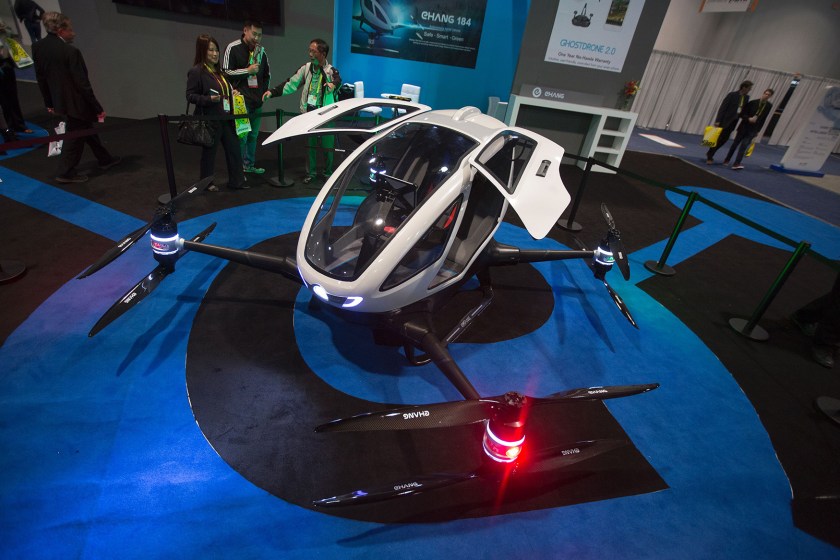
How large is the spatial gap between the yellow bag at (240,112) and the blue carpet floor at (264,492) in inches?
83.7

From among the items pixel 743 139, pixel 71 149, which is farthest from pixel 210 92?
pixel 743 139

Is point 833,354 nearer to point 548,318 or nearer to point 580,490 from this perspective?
point 548,318

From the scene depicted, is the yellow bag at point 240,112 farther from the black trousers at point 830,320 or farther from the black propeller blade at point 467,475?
the black trousers at point 830,320

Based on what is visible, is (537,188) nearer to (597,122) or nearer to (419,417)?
(419,417)

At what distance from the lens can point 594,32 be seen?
902cm

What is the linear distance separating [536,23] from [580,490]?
29.8ft

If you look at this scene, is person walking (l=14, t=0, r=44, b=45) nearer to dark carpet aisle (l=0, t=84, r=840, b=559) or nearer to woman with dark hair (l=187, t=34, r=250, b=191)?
dark carpet aisle (l=0, t=84, r=840, b=559)

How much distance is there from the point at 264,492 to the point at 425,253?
2.05 meters

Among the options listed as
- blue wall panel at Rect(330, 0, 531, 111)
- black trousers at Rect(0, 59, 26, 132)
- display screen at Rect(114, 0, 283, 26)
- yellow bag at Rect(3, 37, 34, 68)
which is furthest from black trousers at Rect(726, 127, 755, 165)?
black trousers at Rect(0, 59, 26, 132)

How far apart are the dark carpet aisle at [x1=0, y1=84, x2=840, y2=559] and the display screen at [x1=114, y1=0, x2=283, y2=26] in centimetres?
484

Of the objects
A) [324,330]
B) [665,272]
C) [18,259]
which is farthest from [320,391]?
[665,272]

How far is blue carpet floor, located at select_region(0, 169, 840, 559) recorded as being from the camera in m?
2.40

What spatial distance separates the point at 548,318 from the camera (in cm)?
459

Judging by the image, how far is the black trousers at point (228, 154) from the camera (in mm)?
5773
